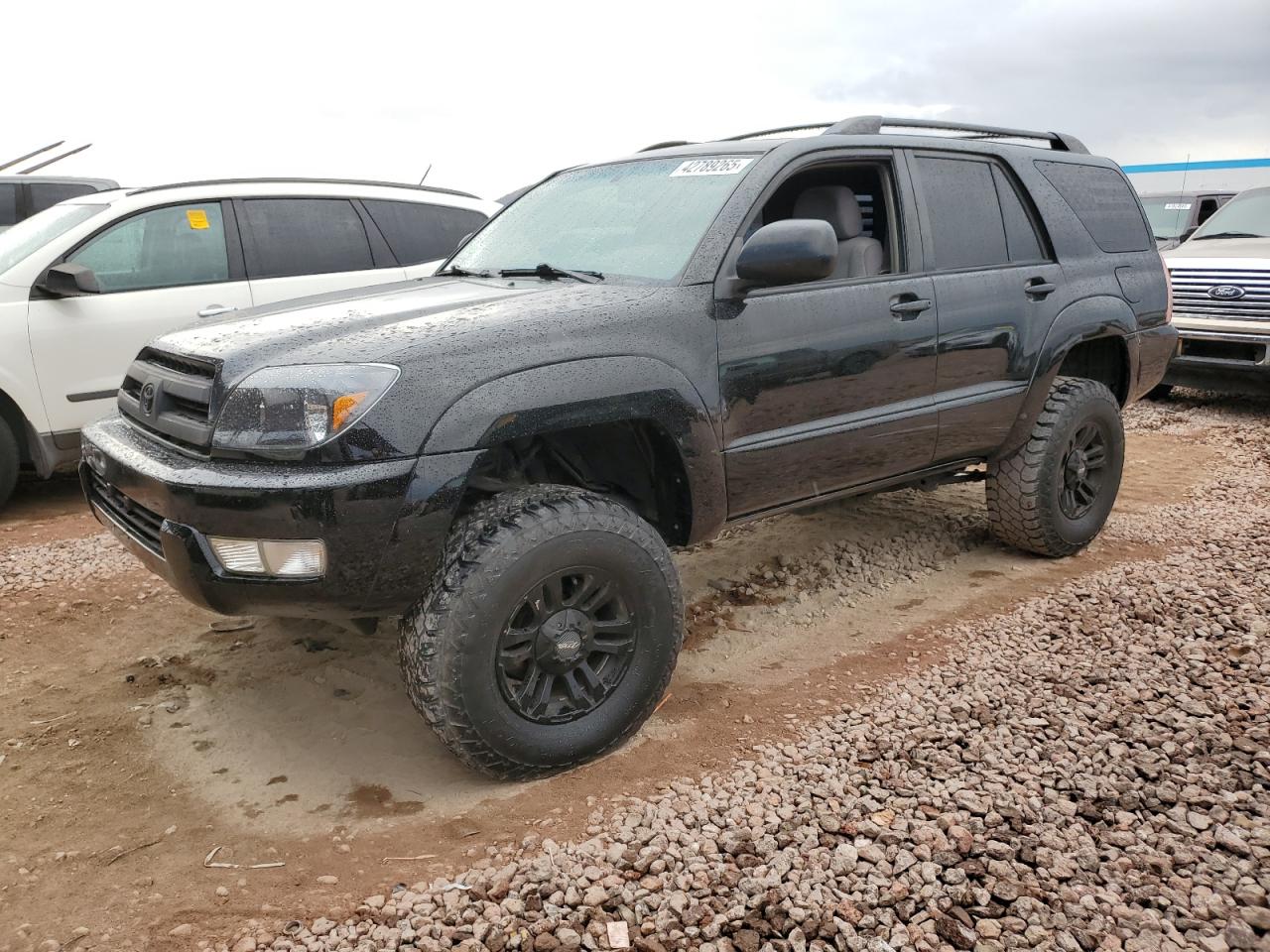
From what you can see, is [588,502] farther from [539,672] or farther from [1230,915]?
[1230,915]

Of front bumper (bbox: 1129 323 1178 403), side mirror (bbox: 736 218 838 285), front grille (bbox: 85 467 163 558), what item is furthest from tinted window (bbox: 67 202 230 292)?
front bumper (bbox: 1129 323 1178 403)

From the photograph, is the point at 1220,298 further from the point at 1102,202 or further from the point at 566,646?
the point at 566,646

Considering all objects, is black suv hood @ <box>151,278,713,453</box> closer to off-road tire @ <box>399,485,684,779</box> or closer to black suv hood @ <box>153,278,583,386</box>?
black suv hood @ <box>153,278,583,386</box>

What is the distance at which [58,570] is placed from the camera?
472 centimetres

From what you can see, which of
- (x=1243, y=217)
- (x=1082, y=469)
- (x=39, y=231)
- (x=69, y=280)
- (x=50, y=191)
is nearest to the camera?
(x=1082, y=469)

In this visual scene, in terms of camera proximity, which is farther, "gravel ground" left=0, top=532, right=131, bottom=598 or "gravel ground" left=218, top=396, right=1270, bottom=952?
"gravel ground" left=0, top=532, right=131, bottom=598

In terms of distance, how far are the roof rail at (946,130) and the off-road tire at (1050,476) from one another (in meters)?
1.21

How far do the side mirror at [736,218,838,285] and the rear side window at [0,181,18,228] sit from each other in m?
9.36

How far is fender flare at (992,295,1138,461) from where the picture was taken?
4289mm

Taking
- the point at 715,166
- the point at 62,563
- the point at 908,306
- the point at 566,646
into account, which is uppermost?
the point at 715,166

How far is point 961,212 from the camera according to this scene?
13.5 feet

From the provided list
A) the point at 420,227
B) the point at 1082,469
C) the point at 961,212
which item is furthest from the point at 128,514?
the point at 420,227

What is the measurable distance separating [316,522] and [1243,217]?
10.0 m

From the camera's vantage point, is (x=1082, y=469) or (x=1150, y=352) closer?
(x=1082, y=469)
